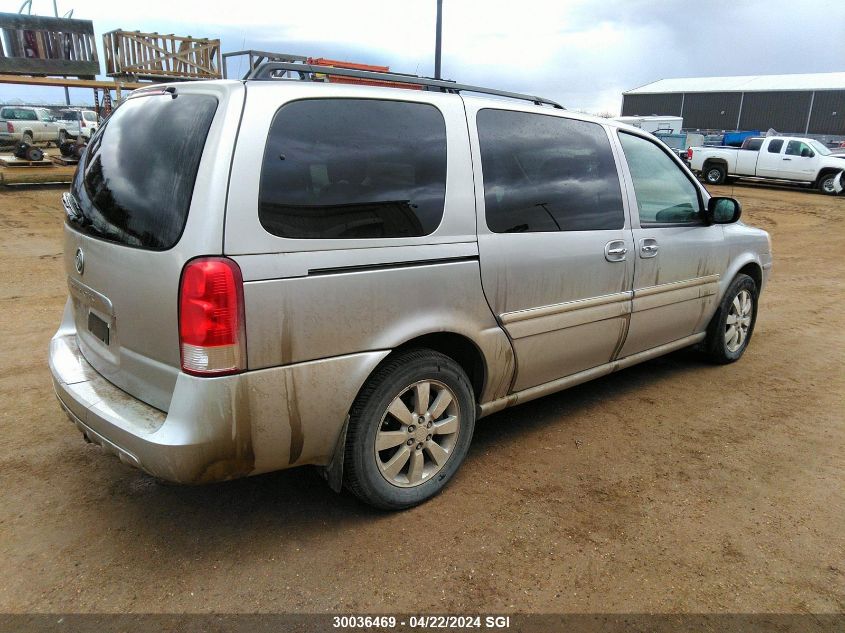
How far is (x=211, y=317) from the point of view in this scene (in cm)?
221

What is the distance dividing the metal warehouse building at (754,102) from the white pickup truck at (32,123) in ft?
147

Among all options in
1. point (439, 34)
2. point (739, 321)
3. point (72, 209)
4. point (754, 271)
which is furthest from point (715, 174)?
point (72, 209)

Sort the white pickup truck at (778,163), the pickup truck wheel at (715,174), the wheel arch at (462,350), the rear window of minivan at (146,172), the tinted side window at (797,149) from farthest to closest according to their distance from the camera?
the pickup truck wheel at (715,174) < the tinted side window at (797,149) < the white pickup truck at (778,163) < the wheel arch at (462,350) < the rear window of minivan at (146,172)

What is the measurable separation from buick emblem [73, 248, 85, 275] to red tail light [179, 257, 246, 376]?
2.69 ft

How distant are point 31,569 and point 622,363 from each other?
3264 millimetres

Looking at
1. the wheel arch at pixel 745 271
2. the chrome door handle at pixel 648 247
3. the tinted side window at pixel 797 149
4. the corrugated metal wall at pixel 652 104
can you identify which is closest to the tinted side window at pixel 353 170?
the chrome door handle at pixel 648 247

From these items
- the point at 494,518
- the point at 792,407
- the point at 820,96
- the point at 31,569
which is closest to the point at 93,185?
the point at 31,569

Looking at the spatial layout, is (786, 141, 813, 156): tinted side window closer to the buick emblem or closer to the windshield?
the windshield

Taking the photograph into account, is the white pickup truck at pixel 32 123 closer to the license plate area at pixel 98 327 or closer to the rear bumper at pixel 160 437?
the license plate area at pixel 98 327

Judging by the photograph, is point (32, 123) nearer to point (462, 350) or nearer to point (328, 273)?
point (462, 350)

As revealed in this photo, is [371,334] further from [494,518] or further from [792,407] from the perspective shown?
[792,407]

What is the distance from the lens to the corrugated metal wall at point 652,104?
2065 inches

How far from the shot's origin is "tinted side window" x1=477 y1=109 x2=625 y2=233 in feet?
10.2

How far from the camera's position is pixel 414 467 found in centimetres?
290
